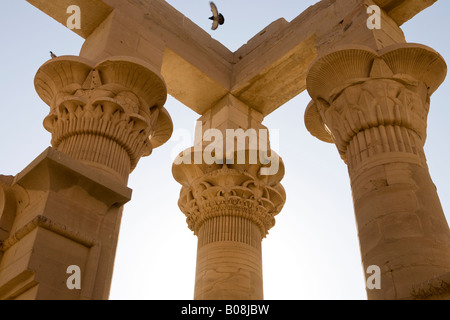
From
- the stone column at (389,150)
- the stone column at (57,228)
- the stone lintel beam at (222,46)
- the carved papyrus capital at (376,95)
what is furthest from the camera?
the stone lintel beam at (222,46)

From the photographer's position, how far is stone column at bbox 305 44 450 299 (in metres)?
6.66

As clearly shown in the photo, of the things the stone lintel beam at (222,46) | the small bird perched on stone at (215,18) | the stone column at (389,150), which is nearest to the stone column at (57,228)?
the stone column at (389,150)

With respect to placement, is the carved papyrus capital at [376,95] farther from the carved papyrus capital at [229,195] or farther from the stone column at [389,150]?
the carved papyrus capital at [229,195]

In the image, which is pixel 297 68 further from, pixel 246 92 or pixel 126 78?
pixel 126 78

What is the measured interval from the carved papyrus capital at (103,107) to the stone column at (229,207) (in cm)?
194

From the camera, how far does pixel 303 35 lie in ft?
37.8

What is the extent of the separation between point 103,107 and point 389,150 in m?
4.41

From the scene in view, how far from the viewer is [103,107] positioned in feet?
28.5

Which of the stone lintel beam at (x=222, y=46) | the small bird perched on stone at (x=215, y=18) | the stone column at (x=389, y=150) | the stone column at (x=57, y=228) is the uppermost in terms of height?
the small bird perched on stone at (x=215, y=18)

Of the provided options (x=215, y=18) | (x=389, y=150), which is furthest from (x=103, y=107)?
(x=215, y=18)

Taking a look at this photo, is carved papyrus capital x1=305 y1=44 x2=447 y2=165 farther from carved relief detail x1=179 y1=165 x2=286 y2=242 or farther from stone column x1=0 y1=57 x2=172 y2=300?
stone column x1=0 y1=57 x2=172 y2=300

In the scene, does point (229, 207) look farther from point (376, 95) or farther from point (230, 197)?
point (376, 95)

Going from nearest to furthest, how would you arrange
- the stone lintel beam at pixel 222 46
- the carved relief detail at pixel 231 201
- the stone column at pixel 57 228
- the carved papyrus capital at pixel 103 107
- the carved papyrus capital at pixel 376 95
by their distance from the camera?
the stone column at pixel 57 228 → the carved papyrus capital at pixel 376 95 → the carved papyrus capital at pixel 103 107 → the stone lintel beam at pixel 222 46 → the carved relief detail at pixel 231 201

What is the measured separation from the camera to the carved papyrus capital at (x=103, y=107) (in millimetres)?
8352
